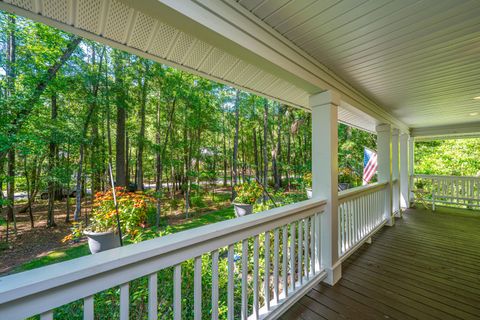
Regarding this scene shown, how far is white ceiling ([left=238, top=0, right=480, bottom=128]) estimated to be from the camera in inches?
53.1

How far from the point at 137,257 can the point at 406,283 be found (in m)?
2.79

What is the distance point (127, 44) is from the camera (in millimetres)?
1412

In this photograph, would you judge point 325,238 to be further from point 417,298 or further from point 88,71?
point 88,71

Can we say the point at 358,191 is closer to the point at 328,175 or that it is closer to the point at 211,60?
the point at 328,175

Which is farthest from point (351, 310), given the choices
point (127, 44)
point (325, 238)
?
point (127, 44)

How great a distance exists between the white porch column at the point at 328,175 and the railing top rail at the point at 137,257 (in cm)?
91

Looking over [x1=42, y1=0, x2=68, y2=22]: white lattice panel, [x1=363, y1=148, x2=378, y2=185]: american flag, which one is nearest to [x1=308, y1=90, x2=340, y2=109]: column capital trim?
[x1=42, y1=0, x2=68, y2=22]: white lattice panel

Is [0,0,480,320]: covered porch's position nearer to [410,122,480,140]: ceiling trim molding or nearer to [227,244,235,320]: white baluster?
[227,244,235,320]: white baluster

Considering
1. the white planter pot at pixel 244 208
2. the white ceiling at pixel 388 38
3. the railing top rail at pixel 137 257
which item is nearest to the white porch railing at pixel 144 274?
the railing top rail at pixel 137 257

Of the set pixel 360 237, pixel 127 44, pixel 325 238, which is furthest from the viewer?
pixel 360 237

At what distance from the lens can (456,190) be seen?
18.8ft

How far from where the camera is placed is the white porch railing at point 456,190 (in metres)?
5.50

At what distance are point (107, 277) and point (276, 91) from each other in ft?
7.77

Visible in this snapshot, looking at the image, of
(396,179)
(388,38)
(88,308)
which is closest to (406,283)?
(388,38)
